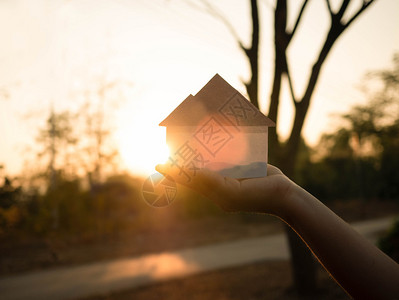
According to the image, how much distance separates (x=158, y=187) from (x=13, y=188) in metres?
5.46

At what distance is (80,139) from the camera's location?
1165 centimetres

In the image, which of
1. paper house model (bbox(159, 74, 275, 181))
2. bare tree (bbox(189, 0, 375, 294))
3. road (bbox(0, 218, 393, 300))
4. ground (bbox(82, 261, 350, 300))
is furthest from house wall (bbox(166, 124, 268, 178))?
road (bbox(0, 218, 393, 300))

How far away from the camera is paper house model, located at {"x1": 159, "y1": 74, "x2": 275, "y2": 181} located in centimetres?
196

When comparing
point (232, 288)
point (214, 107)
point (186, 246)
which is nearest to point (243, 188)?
point (214, 107)

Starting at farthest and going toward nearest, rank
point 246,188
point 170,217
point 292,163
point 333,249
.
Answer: point 170,217 → point 292,163 → point 246,188 → point 333,249

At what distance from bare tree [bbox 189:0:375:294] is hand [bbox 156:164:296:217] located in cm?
366

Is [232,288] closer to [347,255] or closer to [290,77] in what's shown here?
[290,77]

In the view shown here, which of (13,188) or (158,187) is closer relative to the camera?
(158,187)

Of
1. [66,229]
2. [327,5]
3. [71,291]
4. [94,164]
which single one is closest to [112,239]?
[66,229]

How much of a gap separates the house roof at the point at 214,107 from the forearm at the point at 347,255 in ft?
2.03

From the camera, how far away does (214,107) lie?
6.40ft

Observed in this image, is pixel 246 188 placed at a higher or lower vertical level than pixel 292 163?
higher

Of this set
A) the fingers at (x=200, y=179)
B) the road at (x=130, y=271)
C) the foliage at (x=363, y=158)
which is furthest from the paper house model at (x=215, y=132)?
the foliage at (x=363, y=158)

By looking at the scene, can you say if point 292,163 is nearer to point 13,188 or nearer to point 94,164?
point 13,188
